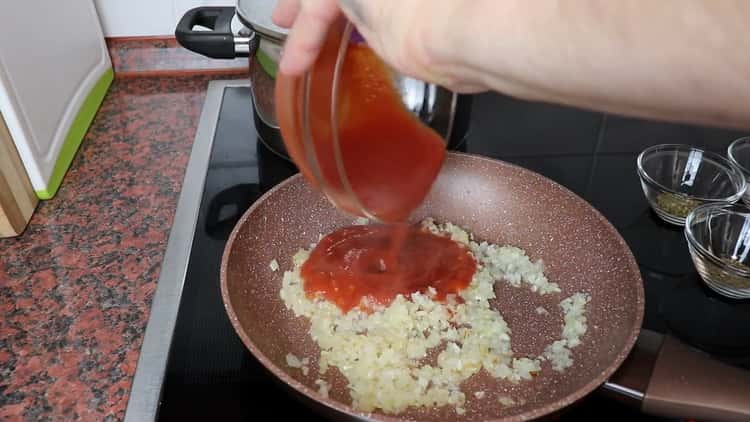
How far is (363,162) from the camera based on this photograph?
0.70m

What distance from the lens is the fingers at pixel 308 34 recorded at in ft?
1.82

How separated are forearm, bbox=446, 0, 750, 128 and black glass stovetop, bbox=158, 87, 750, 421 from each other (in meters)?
0.45

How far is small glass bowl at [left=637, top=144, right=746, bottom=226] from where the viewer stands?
104cm

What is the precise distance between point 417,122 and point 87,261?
57 cm

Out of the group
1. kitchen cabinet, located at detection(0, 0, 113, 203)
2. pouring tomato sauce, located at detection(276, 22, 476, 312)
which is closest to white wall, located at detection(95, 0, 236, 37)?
kitchen cabinet, located at detection(0, 0, 113, 203)

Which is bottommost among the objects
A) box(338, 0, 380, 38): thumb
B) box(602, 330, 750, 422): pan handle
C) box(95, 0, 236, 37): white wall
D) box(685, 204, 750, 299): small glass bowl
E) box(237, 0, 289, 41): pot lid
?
box(685, 204, 750, 299): small glass bowl

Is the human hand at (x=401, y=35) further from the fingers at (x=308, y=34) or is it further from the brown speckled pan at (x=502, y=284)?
the brown speckled pan at (x=502, y=284)

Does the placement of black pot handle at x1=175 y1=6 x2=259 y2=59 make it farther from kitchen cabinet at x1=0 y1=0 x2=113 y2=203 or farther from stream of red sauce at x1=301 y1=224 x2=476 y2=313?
stream of red sauce at x1=301 y1=224 x2=476 y2=313

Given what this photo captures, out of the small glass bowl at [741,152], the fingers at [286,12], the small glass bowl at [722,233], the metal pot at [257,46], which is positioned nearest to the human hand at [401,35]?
the fingers at [286,12]

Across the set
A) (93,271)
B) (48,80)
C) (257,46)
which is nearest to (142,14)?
(48,80)

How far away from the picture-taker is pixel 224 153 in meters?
1.18

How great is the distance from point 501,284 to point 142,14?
1.01 m

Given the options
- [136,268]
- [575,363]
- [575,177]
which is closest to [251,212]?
[136,268]

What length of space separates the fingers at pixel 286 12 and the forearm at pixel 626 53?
319 mm
